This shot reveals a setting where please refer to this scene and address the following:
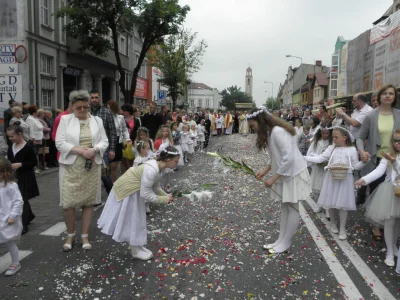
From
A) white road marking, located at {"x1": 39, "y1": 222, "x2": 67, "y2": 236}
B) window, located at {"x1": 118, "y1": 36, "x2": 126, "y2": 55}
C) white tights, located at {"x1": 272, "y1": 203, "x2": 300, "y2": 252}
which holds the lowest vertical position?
white road marking, located at {"x1": 39, "y1": 222, "x2": 67, "y2": 236}

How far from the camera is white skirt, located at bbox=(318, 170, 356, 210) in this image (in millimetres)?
5355

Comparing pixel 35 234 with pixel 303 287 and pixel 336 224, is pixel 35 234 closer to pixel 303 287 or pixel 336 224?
pixel 303 287

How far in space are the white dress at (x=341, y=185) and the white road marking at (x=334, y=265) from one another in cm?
46

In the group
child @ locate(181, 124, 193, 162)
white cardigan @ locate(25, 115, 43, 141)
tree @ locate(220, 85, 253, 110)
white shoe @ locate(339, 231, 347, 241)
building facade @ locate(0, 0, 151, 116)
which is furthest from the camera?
tree @ locate(220, 85, 253, 110)

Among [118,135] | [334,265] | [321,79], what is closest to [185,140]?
[118,135]

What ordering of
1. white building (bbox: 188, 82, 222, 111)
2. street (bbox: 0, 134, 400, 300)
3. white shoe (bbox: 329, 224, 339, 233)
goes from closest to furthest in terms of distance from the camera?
street (bbox: 0, 134, 400, 300)
white shoe (bbox: 329, 224, 339, 233)
white building (bbox: 188, 82, 222, 111)

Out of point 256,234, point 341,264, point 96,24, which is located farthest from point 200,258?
point 96,24

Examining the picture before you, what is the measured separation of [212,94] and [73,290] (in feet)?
501

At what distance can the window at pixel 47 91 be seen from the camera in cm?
1974

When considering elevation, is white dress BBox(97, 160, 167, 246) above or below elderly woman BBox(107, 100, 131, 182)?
below

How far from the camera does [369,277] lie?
4062 mm

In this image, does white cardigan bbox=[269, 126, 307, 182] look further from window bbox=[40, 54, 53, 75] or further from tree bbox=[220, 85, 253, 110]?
tree bbox=[220, 85, 253, 110]

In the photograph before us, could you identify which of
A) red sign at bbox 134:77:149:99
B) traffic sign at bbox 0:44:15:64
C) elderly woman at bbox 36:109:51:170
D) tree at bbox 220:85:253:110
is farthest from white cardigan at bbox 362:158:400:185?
tree at bbox 220:85:253:110

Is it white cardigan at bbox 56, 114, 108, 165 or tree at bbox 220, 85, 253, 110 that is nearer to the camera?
white cardigan at bbox 56, 114, 108, 165
